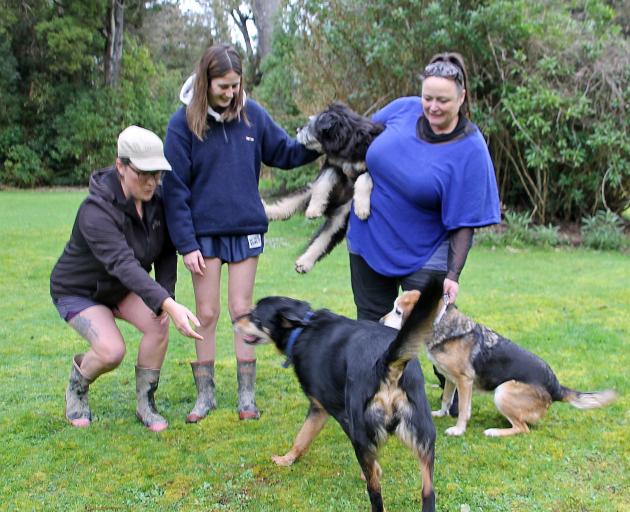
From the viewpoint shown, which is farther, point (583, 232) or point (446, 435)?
point (583, 232)

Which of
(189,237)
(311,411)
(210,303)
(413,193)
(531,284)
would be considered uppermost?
(413,193)

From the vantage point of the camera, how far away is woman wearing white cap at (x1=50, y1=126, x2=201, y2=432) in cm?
386

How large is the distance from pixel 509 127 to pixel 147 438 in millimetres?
9750

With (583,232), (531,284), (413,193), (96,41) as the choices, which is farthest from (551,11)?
(96,41)

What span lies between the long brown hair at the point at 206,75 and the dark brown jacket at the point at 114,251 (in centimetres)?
58

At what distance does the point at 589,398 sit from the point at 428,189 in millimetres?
1868

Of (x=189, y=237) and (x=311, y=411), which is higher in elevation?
(x=189, y=237)

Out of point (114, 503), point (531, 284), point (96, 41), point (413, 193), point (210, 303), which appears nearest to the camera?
point (114, 503)

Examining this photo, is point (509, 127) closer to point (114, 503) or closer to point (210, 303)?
point (210, 303)

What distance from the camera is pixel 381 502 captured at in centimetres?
327

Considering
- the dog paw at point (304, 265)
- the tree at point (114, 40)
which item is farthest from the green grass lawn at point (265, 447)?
the tree at point (114, 40)

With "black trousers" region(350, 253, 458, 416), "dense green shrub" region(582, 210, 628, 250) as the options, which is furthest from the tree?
"black trousers" region(350, 253, 458, 416)

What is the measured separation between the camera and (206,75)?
398 cm

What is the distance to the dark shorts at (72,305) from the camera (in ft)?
A: 13.8
